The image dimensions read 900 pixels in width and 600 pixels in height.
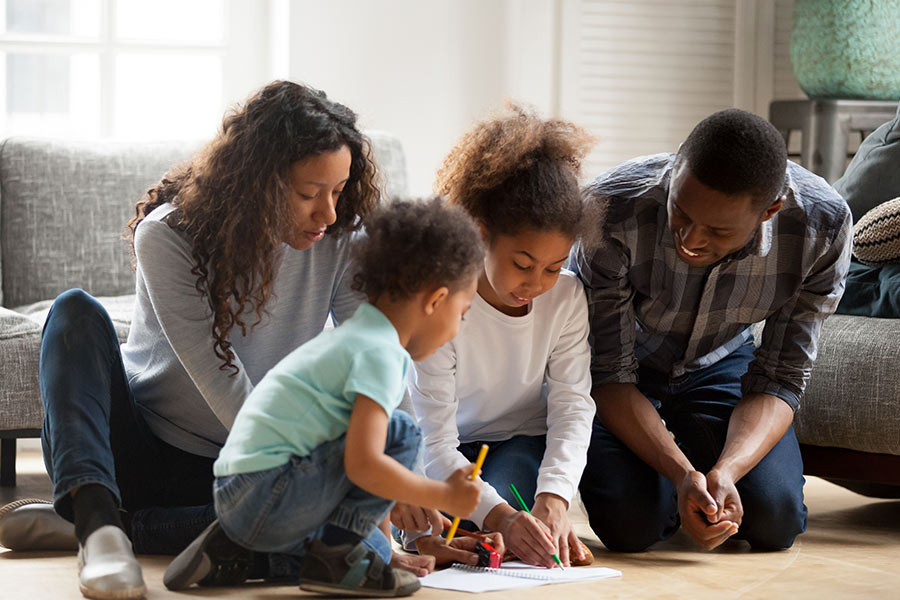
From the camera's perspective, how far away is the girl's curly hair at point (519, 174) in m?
1.68

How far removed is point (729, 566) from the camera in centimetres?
176

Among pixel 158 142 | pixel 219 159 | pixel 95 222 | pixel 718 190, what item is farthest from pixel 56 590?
pixel 158 142

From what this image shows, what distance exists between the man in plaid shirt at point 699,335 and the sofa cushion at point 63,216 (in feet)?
3.99

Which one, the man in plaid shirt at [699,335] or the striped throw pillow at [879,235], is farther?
the striped throw pillow at [879,235]

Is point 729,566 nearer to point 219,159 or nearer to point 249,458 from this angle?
point 249,458

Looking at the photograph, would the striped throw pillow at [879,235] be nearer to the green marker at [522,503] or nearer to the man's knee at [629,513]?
the man's knee at [629,513]

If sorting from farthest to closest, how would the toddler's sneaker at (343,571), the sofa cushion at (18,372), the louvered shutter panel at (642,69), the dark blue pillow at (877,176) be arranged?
the louvered shutter panel at (642,69)
the dark blue pillow at (877,176)
the sofa cushion at (18,372)
the toddler's sneaker at (343,571)

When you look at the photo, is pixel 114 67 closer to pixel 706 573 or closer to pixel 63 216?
pixel 63 216

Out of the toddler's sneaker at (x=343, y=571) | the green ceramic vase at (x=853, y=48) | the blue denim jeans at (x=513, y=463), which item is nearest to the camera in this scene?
the toddler's sneaker at (x=343, y=571)

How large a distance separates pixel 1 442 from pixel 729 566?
4.84ft

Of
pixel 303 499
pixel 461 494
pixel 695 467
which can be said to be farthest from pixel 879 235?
pixel 303 499

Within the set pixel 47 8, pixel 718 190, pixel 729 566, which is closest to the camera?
pixel 718 190

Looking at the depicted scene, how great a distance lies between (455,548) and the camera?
1.68 meters

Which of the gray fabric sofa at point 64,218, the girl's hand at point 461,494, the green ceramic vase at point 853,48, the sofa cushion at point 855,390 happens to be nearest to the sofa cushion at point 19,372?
the gray fabric sofa at point 64,218
